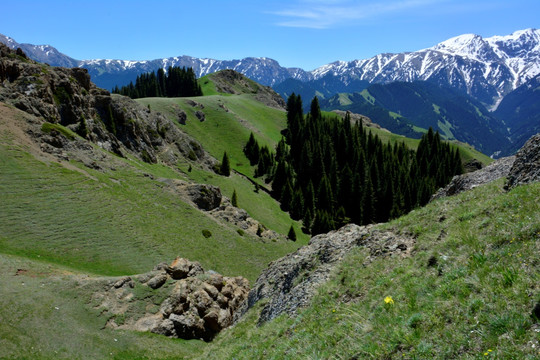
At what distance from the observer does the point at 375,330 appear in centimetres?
1077

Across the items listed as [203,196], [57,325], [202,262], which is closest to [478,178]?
[202,262]

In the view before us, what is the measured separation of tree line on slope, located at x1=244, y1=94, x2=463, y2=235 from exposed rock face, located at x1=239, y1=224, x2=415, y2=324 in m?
64.5

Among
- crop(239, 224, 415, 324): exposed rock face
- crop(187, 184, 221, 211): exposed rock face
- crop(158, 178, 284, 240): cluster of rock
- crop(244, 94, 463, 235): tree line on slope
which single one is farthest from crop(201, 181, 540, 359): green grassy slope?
crop(244, 94, 463, 235): tree line on slope

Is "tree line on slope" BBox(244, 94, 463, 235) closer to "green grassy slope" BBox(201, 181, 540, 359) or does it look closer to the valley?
the valley

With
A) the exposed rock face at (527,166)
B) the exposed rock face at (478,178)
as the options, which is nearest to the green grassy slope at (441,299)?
the exposed rock face at (527,166)

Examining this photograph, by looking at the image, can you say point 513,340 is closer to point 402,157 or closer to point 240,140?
point 240,140

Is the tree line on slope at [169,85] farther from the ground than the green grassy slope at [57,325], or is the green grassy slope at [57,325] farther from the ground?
the tree line on slope at [169,85]

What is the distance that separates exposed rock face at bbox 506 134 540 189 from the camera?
17141 mm

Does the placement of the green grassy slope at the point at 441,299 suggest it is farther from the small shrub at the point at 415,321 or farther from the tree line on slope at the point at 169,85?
the tree line on slope at the point at 169,85

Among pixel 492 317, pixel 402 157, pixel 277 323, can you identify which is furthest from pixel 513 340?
pixel 402 157

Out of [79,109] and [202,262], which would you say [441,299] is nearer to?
[202,262]

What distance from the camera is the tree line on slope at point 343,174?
104 metres

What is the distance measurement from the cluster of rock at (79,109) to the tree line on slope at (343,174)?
38.3m

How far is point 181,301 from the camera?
31.5m
